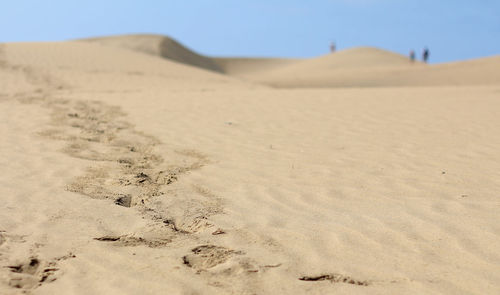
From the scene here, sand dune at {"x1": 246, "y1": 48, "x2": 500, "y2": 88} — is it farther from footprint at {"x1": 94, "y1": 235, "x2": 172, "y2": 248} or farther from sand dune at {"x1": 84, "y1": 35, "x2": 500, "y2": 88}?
footprint at {"x1": 94, "y1": 235, "x2": 172, "y2": 248}

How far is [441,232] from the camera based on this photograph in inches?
116

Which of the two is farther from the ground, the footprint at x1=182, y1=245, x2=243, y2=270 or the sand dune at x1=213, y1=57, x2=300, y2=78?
the sand dune at x1=213, y1=57, x2=300, y2=78

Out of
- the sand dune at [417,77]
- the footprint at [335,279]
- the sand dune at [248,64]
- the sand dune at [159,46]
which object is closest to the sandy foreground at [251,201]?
the footprint at [335,279]

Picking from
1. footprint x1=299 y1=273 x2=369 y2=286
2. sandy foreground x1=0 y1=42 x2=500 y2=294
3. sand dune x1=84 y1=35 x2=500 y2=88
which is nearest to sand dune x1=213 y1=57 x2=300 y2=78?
sand dune x1=84 y1=35 x2=500 y2=88

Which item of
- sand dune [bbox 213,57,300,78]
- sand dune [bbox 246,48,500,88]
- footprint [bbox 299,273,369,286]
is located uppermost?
sand dune [bbox 213,57,300,78]

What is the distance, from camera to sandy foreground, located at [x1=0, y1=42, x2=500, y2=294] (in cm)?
244

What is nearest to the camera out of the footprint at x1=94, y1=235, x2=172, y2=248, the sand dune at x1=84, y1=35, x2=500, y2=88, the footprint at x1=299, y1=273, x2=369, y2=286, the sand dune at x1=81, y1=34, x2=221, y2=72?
the footprint at x1=299, y1=273, x2=369, y2=286

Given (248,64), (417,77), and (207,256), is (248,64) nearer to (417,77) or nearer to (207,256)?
(417,77)

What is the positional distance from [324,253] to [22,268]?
1520 mm

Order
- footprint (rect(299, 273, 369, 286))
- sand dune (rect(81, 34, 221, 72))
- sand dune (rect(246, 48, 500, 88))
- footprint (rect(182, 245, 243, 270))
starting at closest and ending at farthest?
footprint (rect(299, 273, 369, 286)), footprint (rect(182, 245, 243, 270)), sand dune (rect(246, 48, 500, 88)), sand dune (rect(81, 34, 221, 72))

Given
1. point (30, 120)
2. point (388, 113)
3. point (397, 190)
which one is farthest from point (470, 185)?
point (30, 120)

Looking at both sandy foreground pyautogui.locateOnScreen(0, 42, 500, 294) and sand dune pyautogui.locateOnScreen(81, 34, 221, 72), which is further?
sand dune pyautogui.locateOnScreen(81, 34, 221, 72)

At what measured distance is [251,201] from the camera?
3.55m

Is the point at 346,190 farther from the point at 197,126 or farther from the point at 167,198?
the point at 197,126
